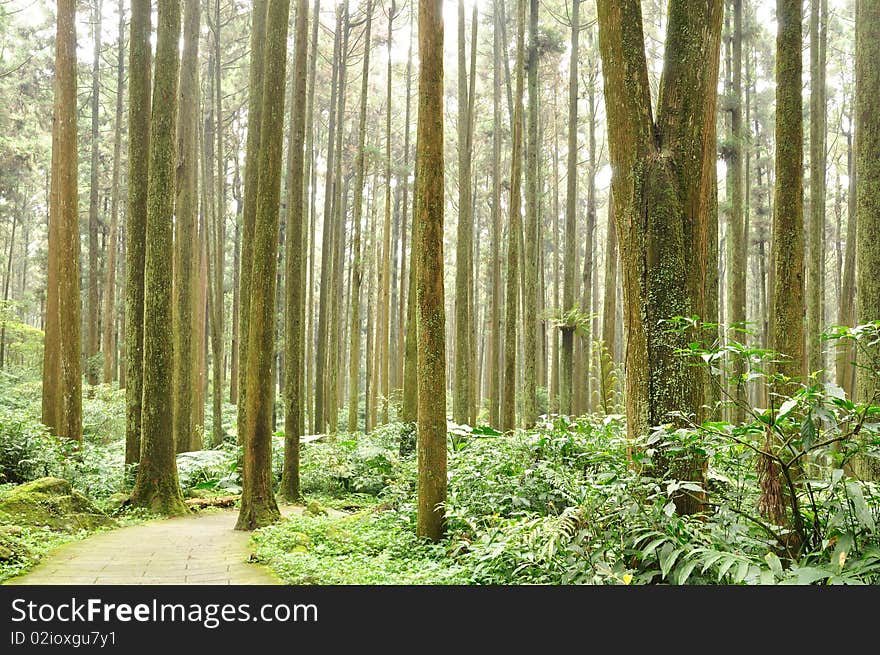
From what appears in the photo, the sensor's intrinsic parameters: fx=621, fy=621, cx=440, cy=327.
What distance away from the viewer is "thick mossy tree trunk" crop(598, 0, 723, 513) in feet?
14.0

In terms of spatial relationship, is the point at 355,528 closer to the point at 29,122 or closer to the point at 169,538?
the point at 169,538

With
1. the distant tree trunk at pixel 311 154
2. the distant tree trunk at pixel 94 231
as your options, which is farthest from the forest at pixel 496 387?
the distant tree trunk at pixel 94 231

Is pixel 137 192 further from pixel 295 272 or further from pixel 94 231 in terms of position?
pixel 94 231

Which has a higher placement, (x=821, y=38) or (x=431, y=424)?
(x=821, y=38)

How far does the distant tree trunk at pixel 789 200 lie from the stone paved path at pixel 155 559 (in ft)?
Result: 16.3

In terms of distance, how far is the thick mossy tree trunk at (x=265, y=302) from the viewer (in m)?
7.76

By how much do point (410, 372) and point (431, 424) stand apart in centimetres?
603

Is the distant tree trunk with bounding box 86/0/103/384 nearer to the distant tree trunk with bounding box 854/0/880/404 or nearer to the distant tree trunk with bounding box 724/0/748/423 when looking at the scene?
the distant tree trunk with bounding box 724/0/748/423

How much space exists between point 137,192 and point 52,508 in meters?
4.82

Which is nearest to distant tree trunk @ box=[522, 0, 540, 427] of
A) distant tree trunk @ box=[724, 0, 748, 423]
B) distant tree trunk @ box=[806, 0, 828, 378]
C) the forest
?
the forest

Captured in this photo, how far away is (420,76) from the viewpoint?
634cm

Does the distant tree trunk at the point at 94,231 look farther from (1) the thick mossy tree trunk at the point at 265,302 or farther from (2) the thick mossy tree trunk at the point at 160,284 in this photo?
(1) the thick mossy tree trunk at the point at 265,302

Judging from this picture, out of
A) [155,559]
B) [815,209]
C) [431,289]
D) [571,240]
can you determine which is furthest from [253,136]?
[815,209]
